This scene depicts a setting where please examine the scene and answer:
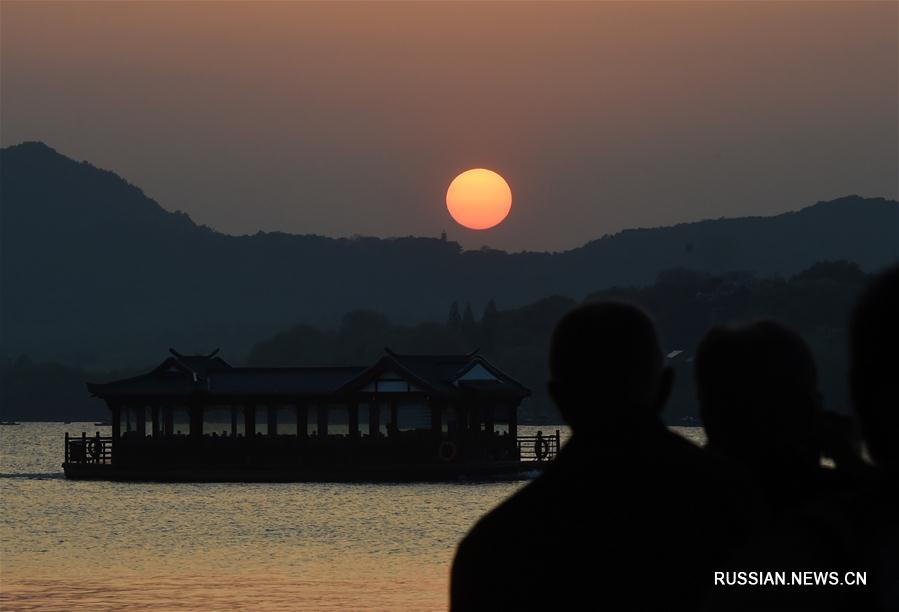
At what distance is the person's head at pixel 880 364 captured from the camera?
216 cm

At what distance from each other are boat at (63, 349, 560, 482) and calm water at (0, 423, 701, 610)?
139cm

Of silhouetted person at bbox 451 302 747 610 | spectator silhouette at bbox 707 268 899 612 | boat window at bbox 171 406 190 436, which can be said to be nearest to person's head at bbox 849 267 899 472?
spectator silhouette at bbox 707 268 899 612

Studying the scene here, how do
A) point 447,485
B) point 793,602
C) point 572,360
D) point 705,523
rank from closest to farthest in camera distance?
1. point 793,602
2. point 705,523
3. point 572,360
4. point 447,485

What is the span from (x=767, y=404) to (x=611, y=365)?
37 centimetres

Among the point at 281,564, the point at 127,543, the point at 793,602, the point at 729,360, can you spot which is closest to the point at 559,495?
the point at 729,360

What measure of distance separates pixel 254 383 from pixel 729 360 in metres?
67.7

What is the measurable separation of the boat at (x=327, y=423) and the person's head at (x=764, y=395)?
207 feet

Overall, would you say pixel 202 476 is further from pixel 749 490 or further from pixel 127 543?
pixel 749 490

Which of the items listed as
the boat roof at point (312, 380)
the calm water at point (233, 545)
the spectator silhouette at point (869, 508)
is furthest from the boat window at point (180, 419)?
the spectator silhouette at point (869, 508)

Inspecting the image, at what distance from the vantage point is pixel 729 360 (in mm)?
3561

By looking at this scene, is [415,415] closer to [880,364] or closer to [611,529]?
[611,529]

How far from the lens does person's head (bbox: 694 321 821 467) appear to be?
3.48m

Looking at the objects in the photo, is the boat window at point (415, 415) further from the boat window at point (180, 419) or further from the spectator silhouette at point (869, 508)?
the spectator silhouette at point (869, 508)

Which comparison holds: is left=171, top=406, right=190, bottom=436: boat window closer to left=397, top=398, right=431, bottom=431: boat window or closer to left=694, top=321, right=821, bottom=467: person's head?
left=397, top=398, right=431, bottom=431: boat window
